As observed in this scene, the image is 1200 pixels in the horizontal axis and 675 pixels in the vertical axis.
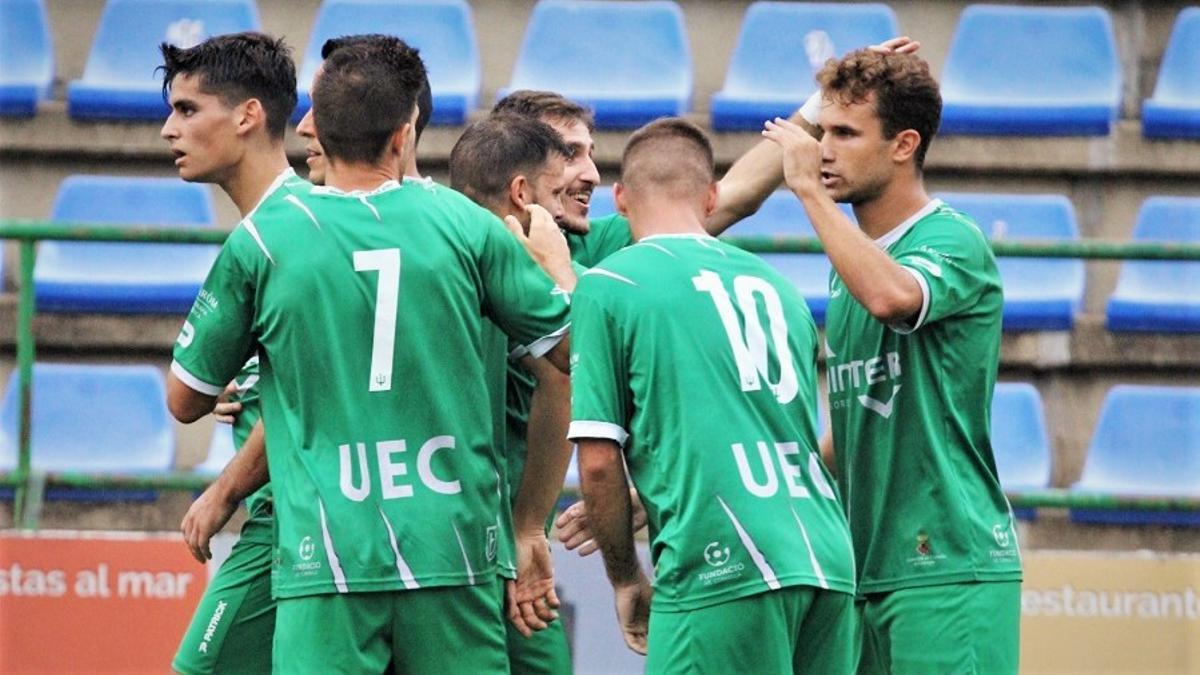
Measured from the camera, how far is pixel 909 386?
183 inches

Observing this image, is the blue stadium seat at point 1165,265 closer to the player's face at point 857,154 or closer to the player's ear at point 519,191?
the player's face at point 857,154

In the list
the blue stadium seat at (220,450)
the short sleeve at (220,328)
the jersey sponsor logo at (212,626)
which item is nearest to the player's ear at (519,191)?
the short sleeve at (220,328)

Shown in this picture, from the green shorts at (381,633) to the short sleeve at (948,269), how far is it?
127 centimetres

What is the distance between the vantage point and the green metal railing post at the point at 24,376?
727 cm

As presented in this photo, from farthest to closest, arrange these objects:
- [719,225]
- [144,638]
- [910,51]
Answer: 1. [144,638]
2. [719,225]
3. [910,51]

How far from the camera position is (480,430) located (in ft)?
14.1

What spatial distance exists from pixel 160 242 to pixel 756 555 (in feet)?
12.6

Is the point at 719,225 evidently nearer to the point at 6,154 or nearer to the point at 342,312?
the point at 342,312


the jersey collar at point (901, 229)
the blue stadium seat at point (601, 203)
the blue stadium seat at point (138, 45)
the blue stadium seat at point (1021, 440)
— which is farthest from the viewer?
the blue stadium seat at point (138, 45)

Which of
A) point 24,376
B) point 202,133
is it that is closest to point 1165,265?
point 24,376

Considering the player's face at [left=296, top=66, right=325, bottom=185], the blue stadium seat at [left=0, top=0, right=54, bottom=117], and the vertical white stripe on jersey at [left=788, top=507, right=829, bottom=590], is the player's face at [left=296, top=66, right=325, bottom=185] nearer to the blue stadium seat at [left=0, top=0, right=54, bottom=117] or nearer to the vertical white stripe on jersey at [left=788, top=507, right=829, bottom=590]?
the vertical white stripe on jersey at [left=788, top=507, right=829, bottom=590]

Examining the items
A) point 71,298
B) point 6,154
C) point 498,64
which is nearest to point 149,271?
point 71,298

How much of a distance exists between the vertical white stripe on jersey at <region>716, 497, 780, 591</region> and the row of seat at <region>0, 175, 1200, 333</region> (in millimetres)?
4754

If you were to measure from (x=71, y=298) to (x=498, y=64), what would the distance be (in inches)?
104
